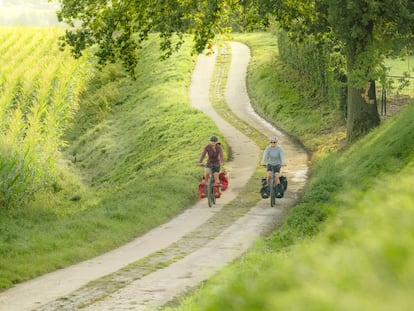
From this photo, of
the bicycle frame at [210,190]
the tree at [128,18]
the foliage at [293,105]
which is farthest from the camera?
the foliage at [293,105]

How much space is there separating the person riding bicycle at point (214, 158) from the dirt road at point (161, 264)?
0.93 metres

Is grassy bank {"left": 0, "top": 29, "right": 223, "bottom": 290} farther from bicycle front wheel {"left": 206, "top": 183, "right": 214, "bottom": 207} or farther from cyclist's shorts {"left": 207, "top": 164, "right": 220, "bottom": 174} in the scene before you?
cyclist's shorts {"left": 207, "top": 164, "right": 220, "bottom": 174}

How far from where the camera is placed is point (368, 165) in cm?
1875

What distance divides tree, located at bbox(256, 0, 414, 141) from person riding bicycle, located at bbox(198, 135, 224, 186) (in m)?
4.89

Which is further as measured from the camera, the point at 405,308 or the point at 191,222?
the point at 191,222

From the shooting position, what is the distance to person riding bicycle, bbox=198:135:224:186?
2083 cm

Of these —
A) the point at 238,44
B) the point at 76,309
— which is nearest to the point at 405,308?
the point at 76,309

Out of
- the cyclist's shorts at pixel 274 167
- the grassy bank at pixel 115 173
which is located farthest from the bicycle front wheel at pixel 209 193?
the cyclist's shorts at pixel 274 167

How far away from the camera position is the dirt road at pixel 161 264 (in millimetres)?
12883

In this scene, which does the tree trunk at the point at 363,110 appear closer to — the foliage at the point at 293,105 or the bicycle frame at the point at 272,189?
the foliage at the point at 293,105

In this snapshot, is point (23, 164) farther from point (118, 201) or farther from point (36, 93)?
point (36, 93)

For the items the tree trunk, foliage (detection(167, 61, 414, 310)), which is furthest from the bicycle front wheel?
foliage (detection(167, 61, 414, 310))

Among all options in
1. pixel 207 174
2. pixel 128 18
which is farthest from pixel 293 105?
pixel 207 174

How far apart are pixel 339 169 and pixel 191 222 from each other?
4595 millimetres
